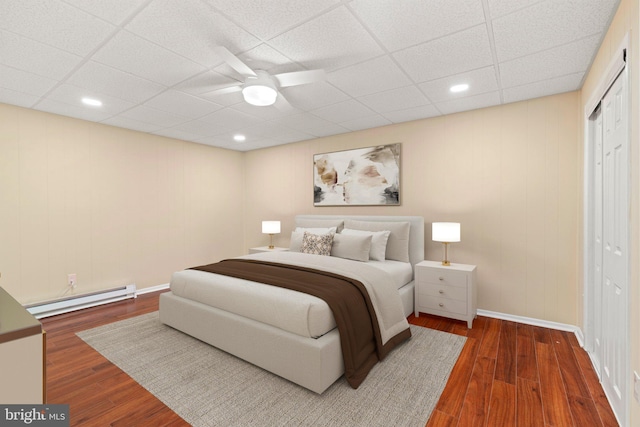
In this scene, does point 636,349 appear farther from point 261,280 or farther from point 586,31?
point 261,280

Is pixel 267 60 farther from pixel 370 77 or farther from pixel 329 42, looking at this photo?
pixel 370 77

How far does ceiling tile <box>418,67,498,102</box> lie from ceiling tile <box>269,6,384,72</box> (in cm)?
87

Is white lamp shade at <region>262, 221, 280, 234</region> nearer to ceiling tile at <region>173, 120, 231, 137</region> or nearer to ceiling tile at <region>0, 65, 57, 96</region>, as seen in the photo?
ceiling tile at <region>173, 120, 231, 137</region>

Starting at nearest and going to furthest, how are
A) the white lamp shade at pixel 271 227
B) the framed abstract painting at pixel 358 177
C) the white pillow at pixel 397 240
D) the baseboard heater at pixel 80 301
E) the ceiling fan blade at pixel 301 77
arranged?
the ceiling fan blade at pixel 301 77
the baseboard heater at pixel 80 301
the white pillow at pixel 397 240
the framed abstract painting at pixel 358 177
the white lamp shade at pixel 271 227

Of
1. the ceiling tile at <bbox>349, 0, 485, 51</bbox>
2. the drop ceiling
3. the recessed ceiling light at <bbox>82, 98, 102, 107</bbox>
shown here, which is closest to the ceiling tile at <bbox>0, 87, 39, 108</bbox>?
the drop ceiling

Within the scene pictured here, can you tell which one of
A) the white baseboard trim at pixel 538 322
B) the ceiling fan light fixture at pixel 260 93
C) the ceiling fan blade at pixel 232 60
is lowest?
the white baseboard trim at pixel 538 322

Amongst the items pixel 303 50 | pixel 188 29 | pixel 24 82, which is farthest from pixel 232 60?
pixel 24 82

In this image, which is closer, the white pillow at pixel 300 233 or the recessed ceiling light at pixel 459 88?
the recessed ceiling light at pixel 459 88

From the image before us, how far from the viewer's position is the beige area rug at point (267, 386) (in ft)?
6.00

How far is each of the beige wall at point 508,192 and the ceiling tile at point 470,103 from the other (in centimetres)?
13

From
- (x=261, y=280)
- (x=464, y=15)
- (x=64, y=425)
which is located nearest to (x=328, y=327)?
(x=261, y=280)

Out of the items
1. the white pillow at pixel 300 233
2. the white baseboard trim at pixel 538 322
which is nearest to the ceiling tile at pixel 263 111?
the white pillow at pixel 300 233

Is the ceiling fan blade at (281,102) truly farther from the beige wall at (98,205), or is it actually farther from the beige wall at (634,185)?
the beige wall at (98,205)

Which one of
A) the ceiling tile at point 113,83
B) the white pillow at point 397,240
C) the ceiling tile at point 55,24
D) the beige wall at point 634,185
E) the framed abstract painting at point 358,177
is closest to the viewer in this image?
the beige wall at point 634,185
